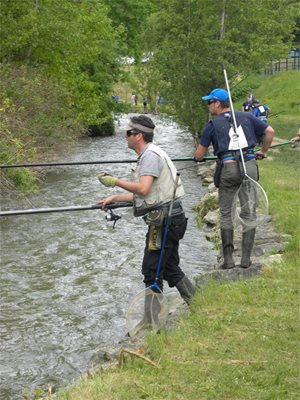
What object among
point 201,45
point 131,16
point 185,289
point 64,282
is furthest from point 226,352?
point 131,16

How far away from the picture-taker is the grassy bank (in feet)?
17.4

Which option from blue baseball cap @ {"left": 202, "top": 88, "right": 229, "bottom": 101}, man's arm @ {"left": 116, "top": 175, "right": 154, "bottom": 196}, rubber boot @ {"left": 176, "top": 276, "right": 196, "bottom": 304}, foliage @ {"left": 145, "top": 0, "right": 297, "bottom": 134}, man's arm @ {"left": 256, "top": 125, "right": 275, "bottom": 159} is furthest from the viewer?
foliage @ {"left": 145, "top": 0, "right": 297, "bottom": 134}

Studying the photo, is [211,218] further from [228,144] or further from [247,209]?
[228,144]

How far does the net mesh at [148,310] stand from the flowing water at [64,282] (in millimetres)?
781

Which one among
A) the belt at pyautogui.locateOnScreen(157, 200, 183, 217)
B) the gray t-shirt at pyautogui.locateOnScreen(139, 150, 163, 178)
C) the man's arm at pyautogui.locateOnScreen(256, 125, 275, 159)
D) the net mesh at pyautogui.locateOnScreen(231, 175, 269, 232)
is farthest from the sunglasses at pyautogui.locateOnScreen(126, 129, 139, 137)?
the man's arm at pyautogui.locateOnScreen(256, 125, 275, 159)

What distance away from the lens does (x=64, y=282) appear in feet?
35.9

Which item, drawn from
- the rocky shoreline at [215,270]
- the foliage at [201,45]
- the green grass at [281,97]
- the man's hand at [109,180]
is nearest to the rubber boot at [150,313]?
the rocky shoreline at [215,270]

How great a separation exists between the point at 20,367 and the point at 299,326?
9.70 feet

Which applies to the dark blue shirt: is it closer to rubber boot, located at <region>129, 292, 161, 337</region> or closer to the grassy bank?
the grassy bank

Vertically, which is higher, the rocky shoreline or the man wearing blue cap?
the man wearing blue cap

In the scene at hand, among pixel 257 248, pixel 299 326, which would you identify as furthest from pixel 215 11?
pixel 299 326

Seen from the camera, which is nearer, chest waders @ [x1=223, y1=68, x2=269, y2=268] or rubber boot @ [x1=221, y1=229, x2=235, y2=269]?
chest waders @ [x1=223, y1=68, x2=269, y2=268]

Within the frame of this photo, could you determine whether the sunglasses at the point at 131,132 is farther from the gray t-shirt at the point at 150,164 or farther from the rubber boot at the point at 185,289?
the rubber boot at the point at 185,289

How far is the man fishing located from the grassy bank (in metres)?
0.71
